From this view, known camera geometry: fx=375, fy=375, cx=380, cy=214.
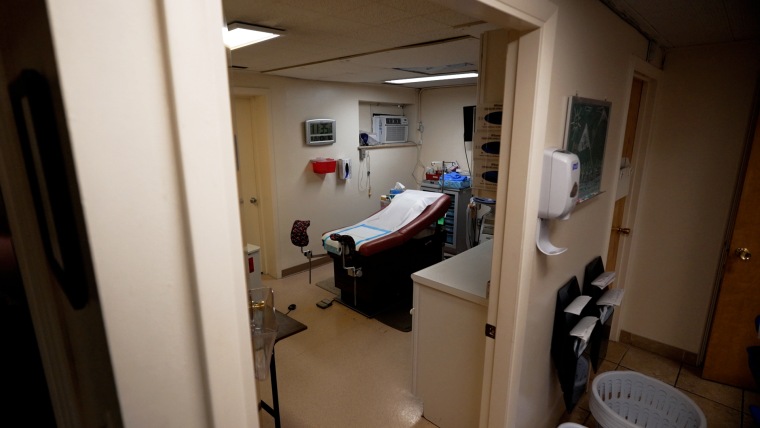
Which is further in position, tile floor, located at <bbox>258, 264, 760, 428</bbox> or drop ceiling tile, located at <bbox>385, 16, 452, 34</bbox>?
tile floor, located at <bbox>258, 264, 760, 428</bbox>

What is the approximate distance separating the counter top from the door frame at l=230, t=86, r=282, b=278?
8.81 feet

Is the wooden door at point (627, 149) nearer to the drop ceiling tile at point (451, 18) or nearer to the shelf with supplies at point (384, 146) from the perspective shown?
the drop ceiling tile at point (451, 18)

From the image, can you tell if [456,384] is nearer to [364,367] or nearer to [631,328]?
[364,367]

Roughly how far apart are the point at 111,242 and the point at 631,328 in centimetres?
368

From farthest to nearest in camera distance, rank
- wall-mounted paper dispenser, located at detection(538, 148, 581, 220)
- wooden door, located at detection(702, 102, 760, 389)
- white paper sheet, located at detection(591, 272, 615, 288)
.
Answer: wooden door, located at detection(702, 102, 760, 389) < white paper sheet, located at detection(591, 272, 615, 288) < wall-mounted paper dispenser, located at detection(538, 148, 581, 220)

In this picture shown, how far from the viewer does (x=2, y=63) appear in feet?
1.34

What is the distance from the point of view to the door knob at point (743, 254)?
2.34 metres

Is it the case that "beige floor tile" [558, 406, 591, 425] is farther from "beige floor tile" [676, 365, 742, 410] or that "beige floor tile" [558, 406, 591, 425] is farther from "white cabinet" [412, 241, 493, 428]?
"beige floor tile" [676, 365, 742, 410]

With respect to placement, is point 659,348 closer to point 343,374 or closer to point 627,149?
point 627,149

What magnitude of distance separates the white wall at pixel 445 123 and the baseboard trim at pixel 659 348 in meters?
2.98

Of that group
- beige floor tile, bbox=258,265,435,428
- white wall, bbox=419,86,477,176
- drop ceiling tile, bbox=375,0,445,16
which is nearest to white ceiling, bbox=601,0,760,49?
drop ceiling tile, bbox=375,0,445,16

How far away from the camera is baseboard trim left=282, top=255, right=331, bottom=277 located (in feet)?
15.2

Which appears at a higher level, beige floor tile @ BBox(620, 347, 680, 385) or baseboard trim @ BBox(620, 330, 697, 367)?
baseboard trim @ BBox(620, 330, 697, 367)

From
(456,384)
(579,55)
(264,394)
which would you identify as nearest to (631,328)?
(456,384)
